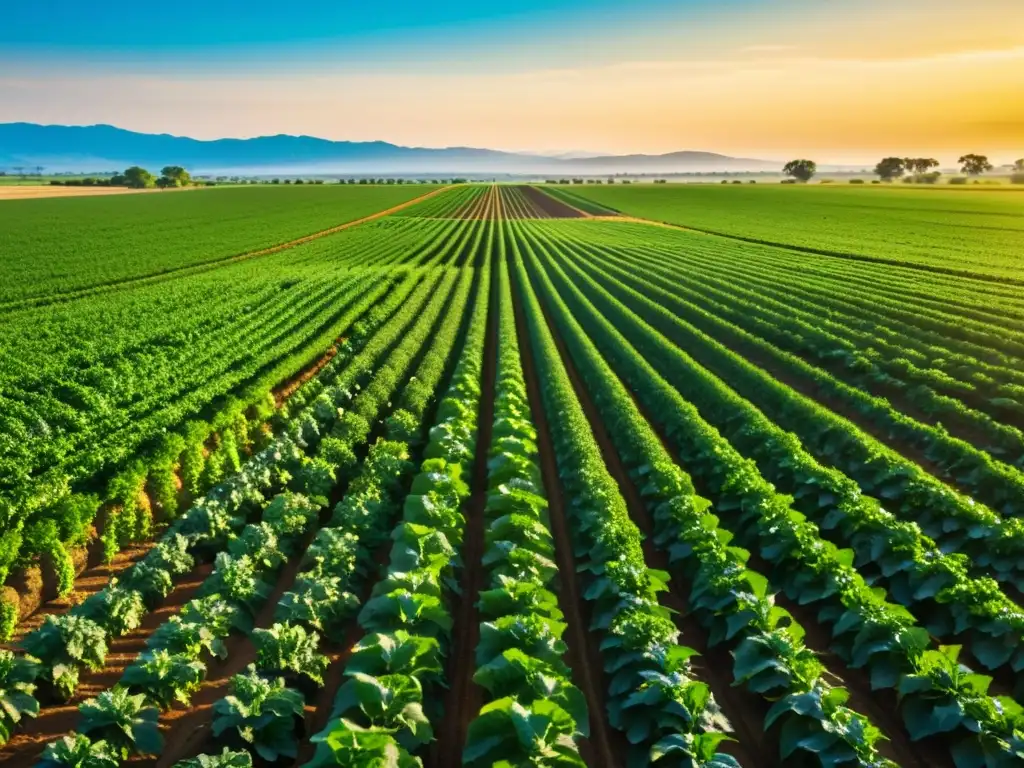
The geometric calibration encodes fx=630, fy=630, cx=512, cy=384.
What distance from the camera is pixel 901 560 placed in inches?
392

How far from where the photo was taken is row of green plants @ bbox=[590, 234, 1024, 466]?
15992mm

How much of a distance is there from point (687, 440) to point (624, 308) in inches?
591

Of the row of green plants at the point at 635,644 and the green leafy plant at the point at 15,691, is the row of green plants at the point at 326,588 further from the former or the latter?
the row of green plants at the point at 635,644

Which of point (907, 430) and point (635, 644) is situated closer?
point (635, 644)

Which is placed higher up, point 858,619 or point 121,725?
point 858,619

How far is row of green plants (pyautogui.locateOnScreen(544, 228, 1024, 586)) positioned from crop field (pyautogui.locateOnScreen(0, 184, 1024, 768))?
63 mm

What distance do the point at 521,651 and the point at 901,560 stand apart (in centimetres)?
652

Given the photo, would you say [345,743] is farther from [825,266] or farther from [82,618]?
[825,266]

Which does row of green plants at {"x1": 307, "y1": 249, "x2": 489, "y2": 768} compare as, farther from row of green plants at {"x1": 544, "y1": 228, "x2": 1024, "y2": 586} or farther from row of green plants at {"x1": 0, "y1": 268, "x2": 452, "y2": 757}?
row of green plants at {"x1": 544, "y1": 228, "x2": 1024, "y2": 586}

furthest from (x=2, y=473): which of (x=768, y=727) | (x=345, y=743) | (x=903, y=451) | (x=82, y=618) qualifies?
(x=903, y=451)

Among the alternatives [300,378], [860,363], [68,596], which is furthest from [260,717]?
[860,363]

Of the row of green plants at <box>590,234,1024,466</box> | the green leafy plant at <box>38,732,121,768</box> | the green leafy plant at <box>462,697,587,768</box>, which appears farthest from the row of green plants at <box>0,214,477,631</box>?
the row of green plants at <box>590,234,1024,466</box>

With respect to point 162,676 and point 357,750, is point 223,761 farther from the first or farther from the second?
point 162,676

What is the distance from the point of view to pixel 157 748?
7219 millimetres
